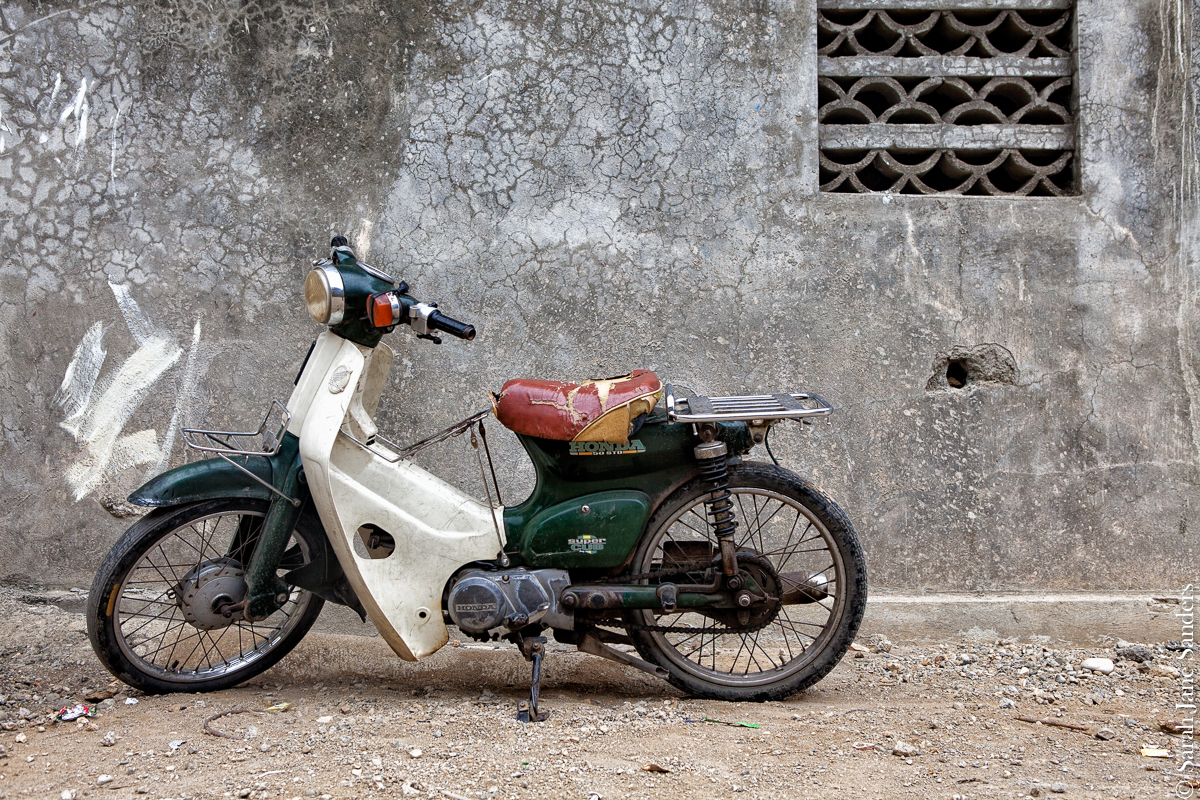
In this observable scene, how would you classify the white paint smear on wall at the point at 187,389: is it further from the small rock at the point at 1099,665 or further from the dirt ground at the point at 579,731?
the small rock at the point at 1099,665

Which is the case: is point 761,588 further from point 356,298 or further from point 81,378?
point 81,378

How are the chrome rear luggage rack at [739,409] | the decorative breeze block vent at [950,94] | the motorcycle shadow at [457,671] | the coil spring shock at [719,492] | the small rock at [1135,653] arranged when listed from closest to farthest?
the chrome rear luggage rack at [739,409]
the coil spring shock at [719,492]
the motorcycle shadow at [457,671]
the small rock at [1135,653]
the decorative breeze block vent at [950,94]

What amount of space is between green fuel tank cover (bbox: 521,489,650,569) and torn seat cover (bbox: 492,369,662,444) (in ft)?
0.76

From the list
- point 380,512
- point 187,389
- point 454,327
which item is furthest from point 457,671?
point 187,389

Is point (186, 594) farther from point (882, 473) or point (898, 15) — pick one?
point (898, 15)

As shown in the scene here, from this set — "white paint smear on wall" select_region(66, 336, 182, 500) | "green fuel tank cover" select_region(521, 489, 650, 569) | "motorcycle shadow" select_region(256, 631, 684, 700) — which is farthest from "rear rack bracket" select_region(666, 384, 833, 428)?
"white paint smear on wall" select_region(66, 336, 182, 500)

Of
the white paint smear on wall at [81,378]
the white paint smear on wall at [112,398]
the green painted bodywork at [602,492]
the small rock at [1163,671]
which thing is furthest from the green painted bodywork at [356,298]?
the small rock at [1163,671]

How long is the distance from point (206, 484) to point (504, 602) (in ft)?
3.33

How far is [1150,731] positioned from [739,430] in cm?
151

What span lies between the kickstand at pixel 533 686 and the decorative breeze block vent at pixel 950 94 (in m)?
2.24

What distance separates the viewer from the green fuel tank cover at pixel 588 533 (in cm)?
269

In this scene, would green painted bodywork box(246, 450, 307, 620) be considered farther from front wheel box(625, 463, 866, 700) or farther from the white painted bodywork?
front wheel box(625, 463, 866, 700)

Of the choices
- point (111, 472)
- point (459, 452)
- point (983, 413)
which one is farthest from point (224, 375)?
point (983, 413)

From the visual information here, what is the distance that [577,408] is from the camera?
2564 millimetres
